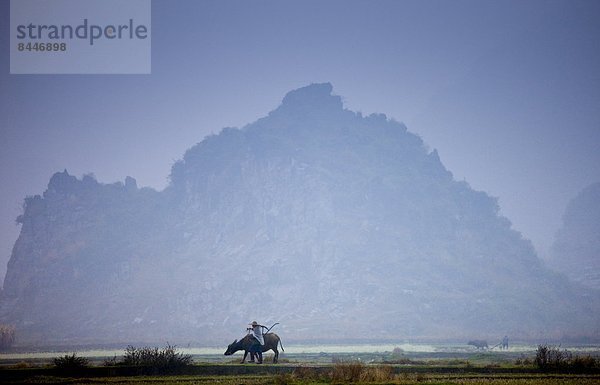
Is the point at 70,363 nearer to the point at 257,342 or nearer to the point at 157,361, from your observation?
the point at 157,361

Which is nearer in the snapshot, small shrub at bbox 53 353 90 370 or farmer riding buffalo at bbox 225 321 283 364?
small shrub at bbox 53 353 90 370

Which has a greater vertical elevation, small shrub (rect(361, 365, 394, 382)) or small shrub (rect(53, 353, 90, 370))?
small shrub (rect(53, 353, 90, 370))

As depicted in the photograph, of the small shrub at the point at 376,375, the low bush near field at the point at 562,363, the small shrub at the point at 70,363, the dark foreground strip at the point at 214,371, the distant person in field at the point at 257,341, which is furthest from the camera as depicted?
the distant person in field at the point at 257,341

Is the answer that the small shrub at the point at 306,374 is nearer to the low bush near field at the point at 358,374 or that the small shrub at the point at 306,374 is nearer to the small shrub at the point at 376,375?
the low bush near field at the point at 358,374

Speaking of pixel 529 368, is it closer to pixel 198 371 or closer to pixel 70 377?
pixel 198 371

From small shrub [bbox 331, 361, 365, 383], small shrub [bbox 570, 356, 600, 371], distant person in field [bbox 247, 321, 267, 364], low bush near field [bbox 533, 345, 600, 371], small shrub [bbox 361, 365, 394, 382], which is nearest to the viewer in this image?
small shrub [bbox 361, 365, 394, 382]

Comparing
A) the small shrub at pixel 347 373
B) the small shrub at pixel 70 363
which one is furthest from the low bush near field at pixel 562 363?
the small shrub at pixel 70 363

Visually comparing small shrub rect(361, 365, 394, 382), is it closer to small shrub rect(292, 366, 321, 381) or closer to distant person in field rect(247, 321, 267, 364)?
small shrub rect(292, 366, 321, 381)

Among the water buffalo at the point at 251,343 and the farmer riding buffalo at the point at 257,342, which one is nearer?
the farmer riding buffalo at the point at 257,342

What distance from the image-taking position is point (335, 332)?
198m

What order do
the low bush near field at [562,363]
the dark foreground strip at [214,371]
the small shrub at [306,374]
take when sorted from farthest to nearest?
the low bush near field at [562,363], the dark foreground strip at [214,371], the small shrub at [306,374]

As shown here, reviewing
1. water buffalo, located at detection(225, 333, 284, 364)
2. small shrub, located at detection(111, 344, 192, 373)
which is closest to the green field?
small shrub, located at detection(111, 344, 192, 373)

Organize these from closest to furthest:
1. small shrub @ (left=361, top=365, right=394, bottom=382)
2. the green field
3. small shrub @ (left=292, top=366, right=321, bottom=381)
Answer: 1. small shrub @ (left=361, top=365, right=394, bottom=382)
2. the green field
3. small shrub @ (left=292, top=366, right=321, bottom=381)

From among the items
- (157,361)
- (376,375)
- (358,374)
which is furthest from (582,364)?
(157,361)
